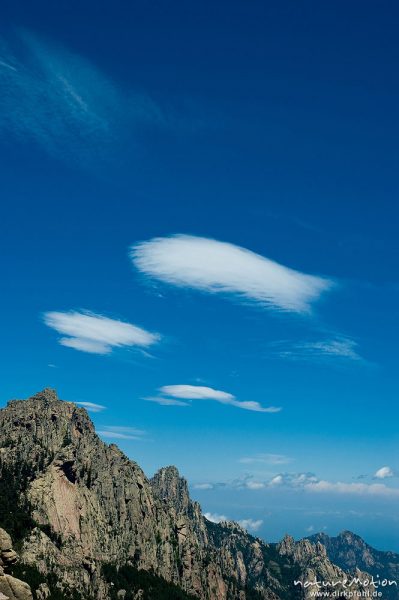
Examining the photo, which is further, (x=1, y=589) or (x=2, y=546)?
(x=2, y=546)

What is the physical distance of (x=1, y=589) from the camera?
8475 centimetres

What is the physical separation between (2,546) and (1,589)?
12628 millimetres

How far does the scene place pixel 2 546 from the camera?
317 feet
